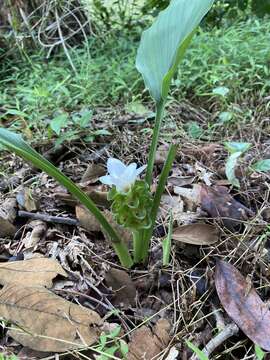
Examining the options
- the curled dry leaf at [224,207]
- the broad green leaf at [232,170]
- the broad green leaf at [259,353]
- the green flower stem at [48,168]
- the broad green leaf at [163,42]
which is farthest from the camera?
the broad green leaf at [232,170]

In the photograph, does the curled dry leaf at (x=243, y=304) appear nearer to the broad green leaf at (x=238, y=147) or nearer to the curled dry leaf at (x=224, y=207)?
the curled dry leaf at (x=224, y=207)

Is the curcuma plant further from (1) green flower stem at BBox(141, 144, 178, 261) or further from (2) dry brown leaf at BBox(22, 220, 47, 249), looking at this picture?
(2) dry brown leaf at BBox(22, 220, 47, 249)

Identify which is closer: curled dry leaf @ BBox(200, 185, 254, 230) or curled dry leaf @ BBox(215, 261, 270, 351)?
curled dry leaf @ BBox(215, 261, 270, 351)

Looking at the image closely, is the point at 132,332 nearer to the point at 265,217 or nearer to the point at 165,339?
the point at 165,339

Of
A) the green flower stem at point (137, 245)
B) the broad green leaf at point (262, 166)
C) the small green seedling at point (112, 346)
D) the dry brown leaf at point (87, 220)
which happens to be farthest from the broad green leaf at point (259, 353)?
the broad green leaf at point (262, 166)

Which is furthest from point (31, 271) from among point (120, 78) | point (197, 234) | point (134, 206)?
point (120, 78)

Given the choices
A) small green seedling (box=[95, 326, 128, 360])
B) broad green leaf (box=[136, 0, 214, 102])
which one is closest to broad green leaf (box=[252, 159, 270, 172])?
broad green leaf (box=[136, 0, 214, 102])

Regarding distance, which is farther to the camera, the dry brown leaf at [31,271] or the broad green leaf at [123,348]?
the dry brown leaf at [31,271]

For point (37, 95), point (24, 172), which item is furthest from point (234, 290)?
point (37, 95)

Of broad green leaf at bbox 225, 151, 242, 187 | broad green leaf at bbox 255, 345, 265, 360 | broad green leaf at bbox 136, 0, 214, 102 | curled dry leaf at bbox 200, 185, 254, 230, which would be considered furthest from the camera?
broad green leaf at bbox 225, 151, 242, 187
